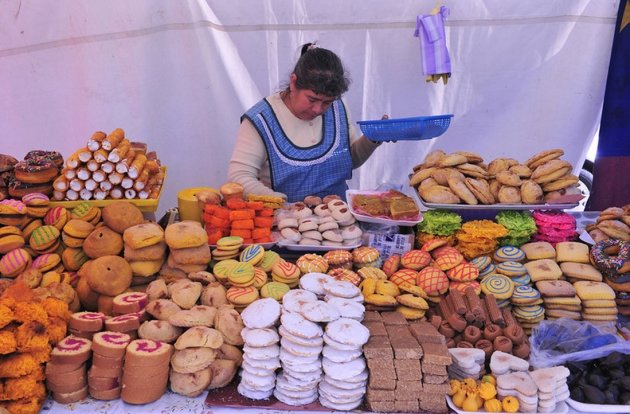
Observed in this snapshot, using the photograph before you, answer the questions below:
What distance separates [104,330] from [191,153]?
295cm

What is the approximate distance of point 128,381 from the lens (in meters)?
1.80

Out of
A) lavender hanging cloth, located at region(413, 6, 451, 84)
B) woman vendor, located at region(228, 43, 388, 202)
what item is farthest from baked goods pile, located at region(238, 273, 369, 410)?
lavender hanging cloth, located at region(413, 6, 451, 84)

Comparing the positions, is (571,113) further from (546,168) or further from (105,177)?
(105,177)

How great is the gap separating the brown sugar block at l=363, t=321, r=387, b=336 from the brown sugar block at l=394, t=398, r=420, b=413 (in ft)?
0.85

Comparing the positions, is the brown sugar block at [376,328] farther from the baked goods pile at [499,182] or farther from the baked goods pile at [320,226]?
the baked goods pile at [499,182]

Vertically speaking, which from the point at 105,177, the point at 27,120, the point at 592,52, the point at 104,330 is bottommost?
the point at 104,330

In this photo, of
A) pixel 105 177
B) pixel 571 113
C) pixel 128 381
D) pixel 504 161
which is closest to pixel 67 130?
pixel 105 177

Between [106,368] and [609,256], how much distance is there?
94.3 inches

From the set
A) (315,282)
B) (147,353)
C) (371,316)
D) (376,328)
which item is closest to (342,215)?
(315,282)

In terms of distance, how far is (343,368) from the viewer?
5.92ft

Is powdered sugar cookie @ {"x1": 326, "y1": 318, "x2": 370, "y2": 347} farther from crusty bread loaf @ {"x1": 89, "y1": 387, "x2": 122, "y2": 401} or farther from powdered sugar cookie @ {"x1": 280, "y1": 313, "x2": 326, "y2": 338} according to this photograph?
crusty bread loaf @ {"x1": 89, "y1": 387, "x2": 122, "y2": 401}

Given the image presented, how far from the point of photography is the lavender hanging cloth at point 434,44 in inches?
159

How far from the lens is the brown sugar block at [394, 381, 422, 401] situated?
5.95 ft

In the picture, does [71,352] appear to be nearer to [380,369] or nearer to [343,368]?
[343,368]
